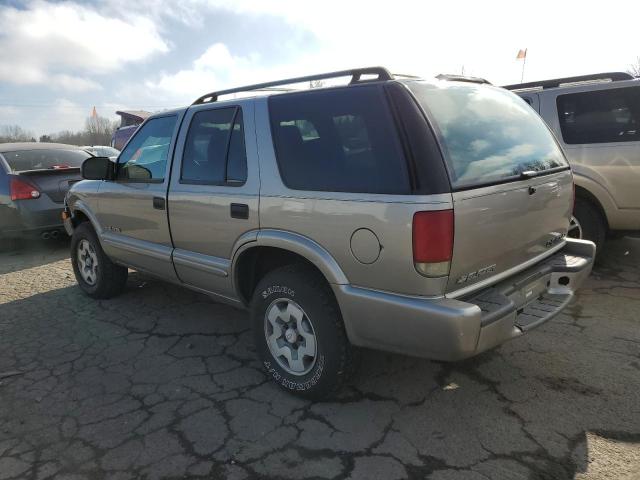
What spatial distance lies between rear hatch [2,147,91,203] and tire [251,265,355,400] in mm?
5043

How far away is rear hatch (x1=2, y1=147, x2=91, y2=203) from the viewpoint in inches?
259

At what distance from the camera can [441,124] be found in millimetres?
2389

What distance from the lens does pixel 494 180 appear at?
246cm

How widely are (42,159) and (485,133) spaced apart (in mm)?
6827

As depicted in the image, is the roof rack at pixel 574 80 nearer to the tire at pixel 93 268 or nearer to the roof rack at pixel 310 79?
the roof rack at pixel 310 79

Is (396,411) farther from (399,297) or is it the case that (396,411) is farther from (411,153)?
(411,153)

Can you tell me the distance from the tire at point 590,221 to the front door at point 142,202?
3950mm

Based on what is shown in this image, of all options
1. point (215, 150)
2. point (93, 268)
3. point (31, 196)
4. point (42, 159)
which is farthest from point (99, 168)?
point (42, 159)

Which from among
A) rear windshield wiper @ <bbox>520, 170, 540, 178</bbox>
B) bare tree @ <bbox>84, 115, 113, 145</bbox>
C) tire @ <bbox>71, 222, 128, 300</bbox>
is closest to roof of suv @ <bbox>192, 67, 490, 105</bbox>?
rear windshield wiper @ <bbox>520, 170, 540, 178</bbox>

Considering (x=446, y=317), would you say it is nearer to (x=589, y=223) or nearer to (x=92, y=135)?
(x=589, y=223)

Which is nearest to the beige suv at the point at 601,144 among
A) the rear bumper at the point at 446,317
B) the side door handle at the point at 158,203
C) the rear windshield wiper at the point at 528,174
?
the rear bumper at the point at 446,317

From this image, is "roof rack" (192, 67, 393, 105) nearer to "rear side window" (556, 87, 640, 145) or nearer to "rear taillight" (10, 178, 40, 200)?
"rear side window" (556, 87, 640, 145)

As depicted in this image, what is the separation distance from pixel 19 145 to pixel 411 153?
7.41 m

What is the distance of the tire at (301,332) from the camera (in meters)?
2.60
